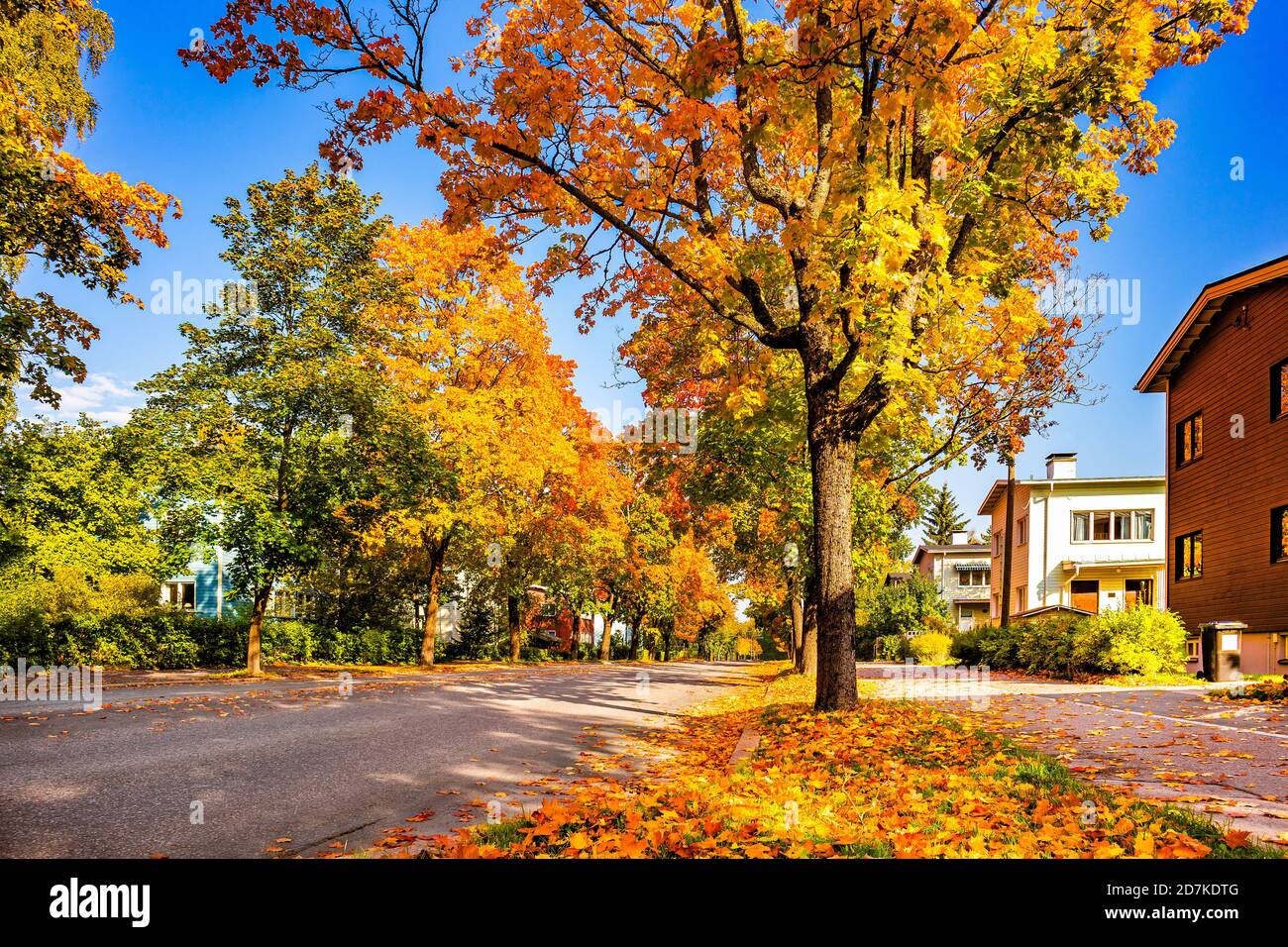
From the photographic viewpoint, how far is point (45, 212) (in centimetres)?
1378

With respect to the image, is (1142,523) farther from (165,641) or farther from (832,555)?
(165,641)

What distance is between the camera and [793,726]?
29.9 ft

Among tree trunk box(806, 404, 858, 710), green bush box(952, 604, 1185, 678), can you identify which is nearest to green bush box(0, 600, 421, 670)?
tree trunk box(806, 404, 858, 710)

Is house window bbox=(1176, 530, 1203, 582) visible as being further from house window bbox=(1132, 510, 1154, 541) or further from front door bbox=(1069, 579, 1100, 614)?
house window bbox=(1132, 510, 1154, 541)

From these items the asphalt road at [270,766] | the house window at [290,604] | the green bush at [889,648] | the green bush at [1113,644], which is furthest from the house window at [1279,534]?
the house window at [290,604]

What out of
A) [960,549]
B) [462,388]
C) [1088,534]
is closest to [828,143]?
[462,388]

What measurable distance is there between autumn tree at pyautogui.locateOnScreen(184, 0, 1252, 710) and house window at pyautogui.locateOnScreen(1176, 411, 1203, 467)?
1658cm

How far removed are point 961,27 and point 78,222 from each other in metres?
14.8

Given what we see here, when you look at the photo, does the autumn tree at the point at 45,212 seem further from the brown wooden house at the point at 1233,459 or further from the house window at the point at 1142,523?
the house window at the point at 1142,523

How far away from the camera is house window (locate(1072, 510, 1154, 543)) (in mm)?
41344

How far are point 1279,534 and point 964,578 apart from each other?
43.2 metres

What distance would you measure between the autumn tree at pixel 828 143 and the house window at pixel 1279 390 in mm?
12171
